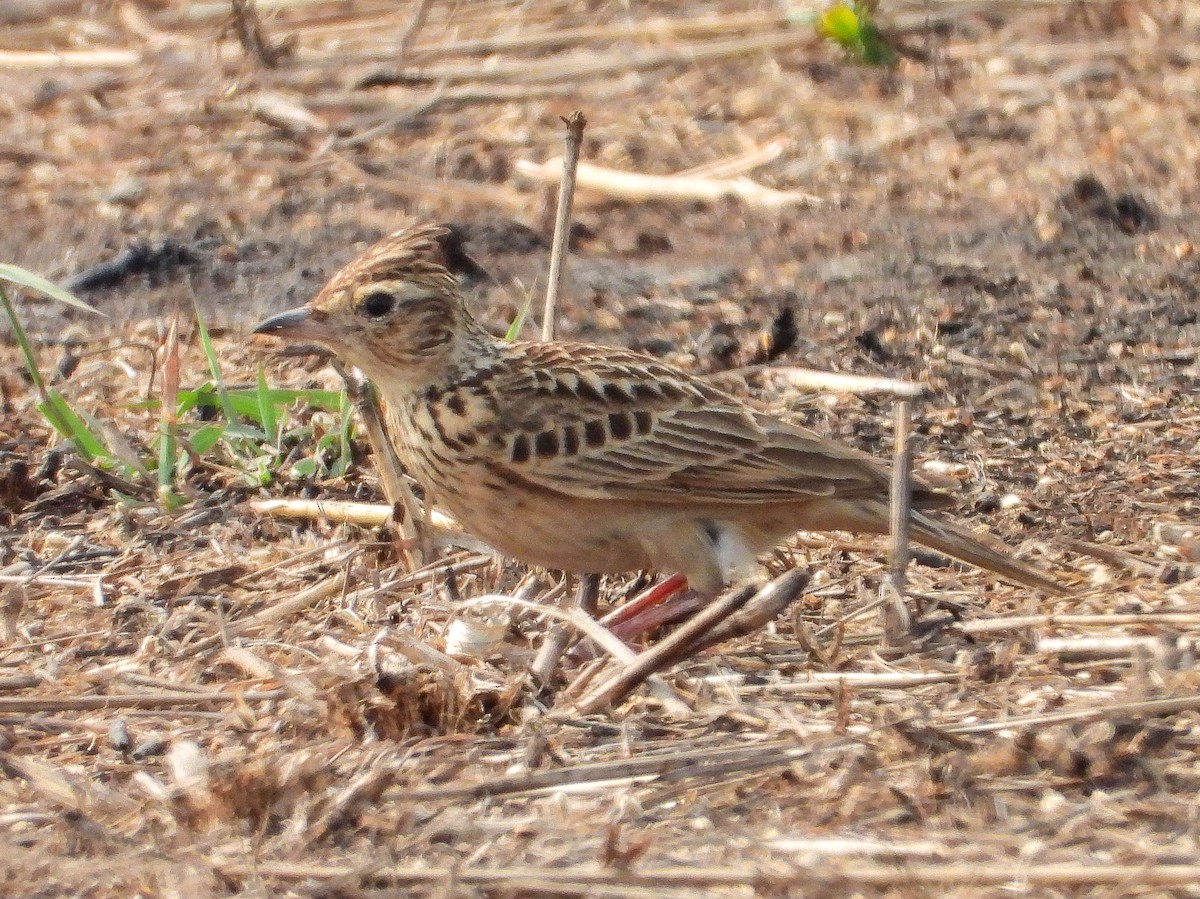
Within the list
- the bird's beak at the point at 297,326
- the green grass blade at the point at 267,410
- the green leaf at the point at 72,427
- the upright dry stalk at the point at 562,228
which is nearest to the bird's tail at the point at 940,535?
the upright dry stalk at the point at 562,228

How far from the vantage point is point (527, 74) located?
35.5ft

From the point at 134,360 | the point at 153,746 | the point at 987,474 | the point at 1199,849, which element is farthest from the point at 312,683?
the point at 134,360

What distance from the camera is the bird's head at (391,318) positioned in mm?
5945

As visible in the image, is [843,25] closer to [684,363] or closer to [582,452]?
[684,363]

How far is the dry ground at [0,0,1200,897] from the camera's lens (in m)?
4.05

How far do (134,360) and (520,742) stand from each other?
4017 millimetres

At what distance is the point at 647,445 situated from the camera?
5863mm

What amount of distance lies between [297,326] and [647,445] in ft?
3.69

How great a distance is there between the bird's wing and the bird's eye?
43 cm

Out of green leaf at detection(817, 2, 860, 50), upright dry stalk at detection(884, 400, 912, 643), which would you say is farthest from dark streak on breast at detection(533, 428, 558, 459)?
green leaf at detection(817, 2, 860, 50)

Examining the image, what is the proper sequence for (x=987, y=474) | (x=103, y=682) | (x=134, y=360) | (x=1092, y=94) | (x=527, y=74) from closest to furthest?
(x=103, y=682) → (x=987, y=474) → (x=134, y=360) → (x=1092, y=94) → (x=527, y=74)

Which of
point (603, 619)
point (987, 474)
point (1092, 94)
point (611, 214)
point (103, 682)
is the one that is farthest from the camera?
point (1092, 94)

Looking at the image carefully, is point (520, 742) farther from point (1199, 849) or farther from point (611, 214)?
point (611, 214)

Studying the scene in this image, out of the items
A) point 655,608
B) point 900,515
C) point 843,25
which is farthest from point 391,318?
point 843,25
